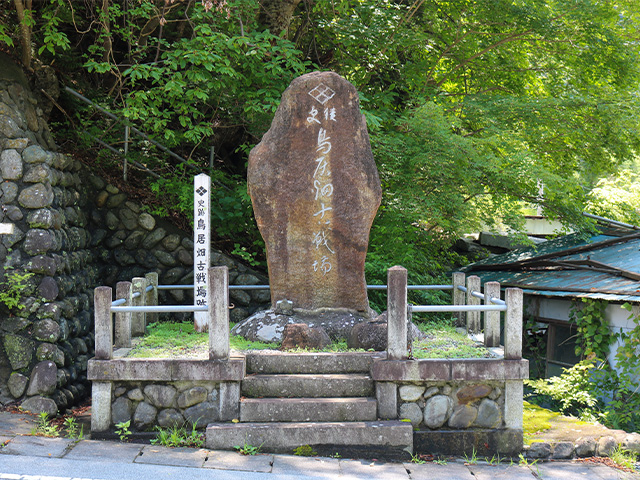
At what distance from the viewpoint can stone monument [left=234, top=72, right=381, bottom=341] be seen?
23.7 feet

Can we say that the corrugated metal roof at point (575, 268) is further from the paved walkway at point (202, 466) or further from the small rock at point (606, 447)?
the paved walkway at point (202, 466)

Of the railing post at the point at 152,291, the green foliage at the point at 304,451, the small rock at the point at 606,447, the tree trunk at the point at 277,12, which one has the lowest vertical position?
the small rock at the point at 606,447

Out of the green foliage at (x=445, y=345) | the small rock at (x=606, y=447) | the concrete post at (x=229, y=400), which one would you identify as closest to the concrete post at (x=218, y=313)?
the concrete post at (x=229, y=400)

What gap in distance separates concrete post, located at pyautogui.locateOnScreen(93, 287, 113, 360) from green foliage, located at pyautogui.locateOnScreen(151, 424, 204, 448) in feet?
3.00

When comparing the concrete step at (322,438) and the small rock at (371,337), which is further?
the small rock at (371,337)

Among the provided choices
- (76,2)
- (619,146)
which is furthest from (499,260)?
(76,2)

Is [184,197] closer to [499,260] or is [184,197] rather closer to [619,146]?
[499,260]

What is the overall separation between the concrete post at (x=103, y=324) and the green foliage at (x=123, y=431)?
65cm

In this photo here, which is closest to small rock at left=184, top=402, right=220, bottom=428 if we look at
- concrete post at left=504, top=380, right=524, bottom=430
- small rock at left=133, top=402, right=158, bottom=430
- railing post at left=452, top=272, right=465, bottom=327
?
small rock at left=133, top=402, right=158, bottom=430

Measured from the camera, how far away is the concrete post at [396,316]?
18.8 feet

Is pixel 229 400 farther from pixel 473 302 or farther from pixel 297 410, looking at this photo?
pixel 473 302

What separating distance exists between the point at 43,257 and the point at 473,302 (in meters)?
5.54

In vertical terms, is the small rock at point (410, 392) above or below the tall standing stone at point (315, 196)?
below

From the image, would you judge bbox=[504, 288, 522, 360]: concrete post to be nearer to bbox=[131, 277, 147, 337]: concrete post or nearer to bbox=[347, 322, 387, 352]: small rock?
bbox=[347, 322, 387, 352]: small rock
